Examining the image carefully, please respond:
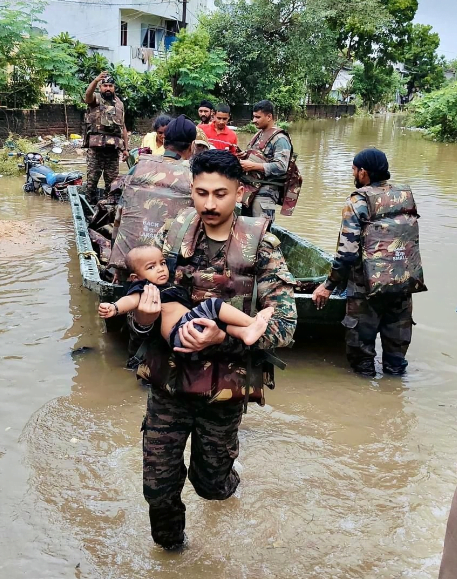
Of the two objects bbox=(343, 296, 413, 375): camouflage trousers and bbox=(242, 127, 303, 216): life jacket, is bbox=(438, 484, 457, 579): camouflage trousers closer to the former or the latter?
bbox=(343, 296, 413, 375): camouflage trousers

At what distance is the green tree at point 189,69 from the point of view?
23.6 m

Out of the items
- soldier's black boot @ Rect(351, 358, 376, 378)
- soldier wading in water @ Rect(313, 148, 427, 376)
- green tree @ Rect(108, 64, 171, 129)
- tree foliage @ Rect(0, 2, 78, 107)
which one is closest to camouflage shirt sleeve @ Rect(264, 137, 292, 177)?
soldier wading in water @ Rect(313, 148, 427, 376)

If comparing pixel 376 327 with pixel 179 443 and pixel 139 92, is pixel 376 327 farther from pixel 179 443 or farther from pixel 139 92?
pixel 139 92

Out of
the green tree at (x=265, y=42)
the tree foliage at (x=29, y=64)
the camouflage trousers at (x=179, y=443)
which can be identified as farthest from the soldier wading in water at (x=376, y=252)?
the green tree at (x=265, y=42)

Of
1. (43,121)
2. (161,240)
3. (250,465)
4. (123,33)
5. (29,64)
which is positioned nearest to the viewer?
(161,240)

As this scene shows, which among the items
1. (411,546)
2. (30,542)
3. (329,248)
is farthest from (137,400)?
(329,248)

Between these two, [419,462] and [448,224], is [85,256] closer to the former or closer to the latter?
[419,462]

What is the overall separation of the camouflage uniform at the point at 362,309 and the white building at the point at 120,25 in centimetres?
2391

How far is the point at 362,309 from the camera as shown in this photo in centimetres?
454

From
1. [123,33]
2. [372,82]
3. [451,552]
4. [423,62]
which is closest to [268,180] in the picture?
[451,552]

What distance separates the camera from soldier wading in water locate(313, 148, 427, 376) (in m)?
4.34

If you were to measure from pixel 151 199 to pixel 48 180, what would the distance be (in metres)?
7.44

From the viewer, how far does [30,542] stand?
2.92m

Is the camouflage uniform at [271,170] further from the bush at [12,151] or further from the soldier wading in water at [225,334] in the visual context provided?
the bush at [12,151]
